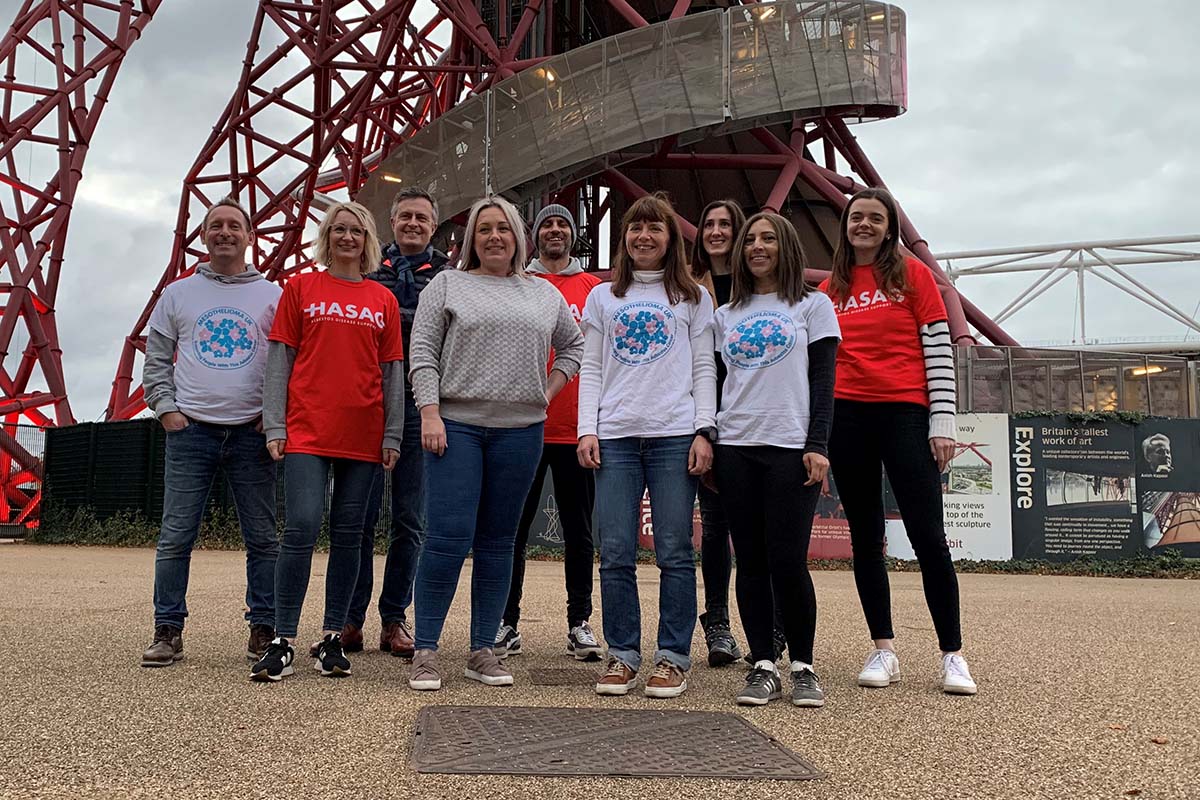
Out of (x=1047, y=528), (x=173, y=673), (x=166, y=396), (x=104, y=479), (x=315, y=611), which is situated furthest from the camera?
(x=104, y=479)

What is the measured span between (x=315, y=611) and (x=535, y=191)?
14.7 m

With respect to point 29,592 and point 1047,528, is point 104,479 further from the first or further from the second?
point 1047,528

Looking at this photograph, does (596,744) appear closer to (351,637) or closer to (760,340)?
(760,340)

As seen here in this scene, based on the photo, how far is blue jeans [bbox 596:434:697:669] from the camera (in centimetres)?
407

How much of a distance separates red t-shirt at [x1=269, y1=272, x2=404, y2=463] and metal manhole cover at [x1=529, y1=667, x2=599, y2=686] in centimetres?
115

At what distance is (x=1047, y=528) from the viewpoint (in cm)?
1273

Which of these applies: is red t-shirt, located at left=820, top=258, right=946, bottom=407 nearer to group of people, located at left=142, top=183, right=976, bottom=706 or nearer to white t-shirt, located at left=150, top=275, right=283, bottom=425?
group of people, located at left=142, top=183, right=976, bottom=706

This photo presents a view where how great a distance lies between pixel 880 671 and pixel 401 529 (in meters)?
2.22

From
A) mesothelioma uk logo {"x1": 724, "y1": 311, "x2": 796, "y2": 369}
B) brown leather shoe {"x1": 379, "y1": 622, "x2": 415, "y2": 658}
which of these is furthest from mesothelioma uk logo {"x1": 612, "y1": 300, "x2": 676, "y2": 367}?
brown leather shoe {"x1": 379, "y1": 622, "x2": 415, "y2": 658}

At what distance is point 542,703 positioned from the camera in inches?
148

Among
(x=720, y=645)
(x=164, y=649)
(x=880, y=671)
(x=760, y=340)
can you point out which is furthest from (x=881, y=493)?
(x=164, y=649)

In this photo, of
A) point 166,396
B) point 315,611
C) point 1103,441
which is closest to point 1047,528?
point 1103,441

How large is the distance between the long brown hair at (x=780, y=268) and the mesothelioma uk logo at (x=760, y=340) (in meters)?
0.10

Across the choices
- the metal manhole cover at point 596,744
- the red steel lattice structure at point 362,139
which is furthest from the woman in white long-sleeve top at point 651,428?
the red steel lattice structure at point 362,139
